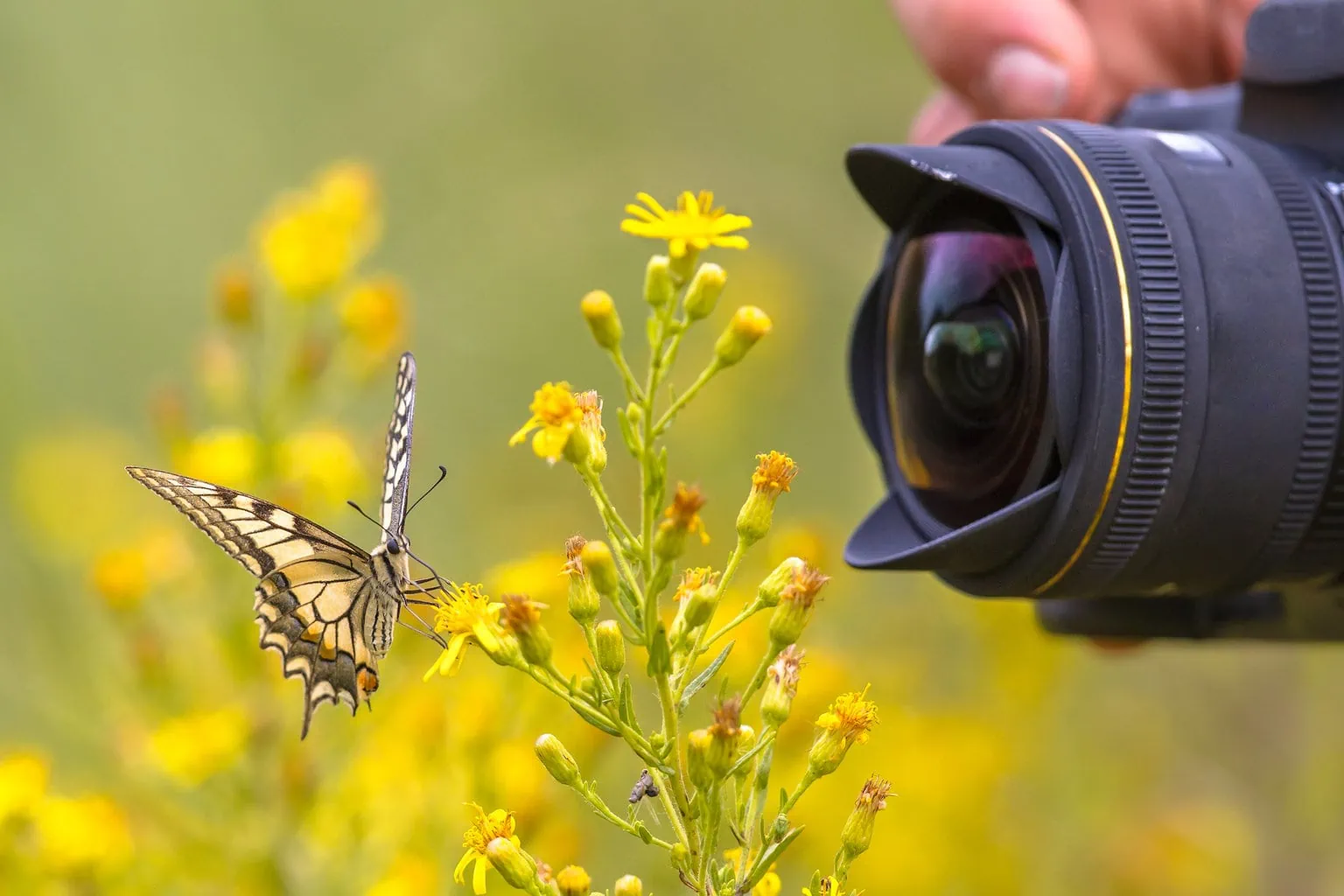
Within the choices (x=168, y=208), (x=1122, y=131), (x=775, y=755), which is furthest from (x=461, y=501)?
(x=1122, y=131)

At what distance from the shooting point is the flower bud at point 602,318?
0.88 meters

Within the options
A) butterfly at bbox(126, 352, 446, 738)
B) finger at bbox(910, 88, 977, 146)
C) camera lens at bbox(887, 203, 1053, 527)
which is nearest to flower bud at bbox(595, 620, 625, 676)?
camera lens at bbox(887, 203, 1053, 527)

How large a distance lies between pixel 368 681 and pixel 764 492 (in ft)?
2.01

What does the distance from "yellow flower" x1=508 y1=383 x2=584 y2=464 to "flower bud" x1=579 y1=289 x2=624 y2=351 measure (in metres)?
0.06

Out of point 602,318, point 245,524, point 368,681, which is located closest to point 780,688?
point 602,318

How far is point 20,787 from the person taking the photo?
4.20ft

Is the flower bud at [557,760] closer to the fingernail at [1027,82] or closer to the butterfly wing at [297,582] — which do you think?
the butterfly wing at [297,582]

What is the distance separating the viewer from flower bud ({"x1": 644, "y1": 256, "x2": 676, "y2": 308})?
0.86 meters

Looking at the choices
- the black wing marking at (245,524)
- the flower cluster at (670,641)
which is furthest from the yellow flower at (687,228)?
the black wing marking at (245,524)

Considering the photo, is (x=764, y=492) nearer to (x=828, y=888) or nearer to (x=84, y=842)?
(x=828, y=888)

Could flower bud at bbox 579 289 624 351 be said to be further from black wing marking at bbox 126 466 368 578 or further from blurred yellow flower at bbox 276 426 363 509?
blurred yellow flower at bbox 276 426 363 509

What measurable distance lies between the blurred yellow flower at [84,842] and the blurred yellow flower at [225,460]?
14.9 inches

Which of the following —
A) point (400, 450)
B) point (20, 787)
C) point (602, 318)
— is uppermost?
point (20, 787)

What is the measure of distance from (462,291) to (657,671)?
2.89m
